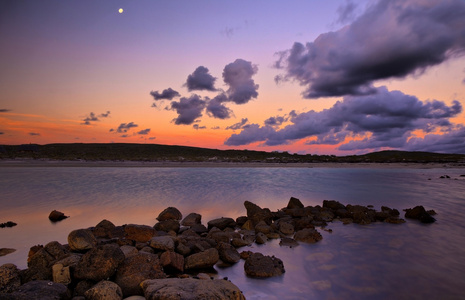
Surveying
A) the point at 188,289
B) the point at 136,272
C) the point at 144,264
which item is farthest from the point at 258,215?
the point at 188,289

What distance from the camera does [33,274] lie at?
227 inches

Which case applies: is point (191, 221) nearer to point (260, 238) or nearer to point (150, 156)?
point (260, 238)

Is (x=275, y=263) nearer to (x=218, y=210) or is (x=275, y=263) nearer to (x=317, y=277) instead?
(x=317, y=277)

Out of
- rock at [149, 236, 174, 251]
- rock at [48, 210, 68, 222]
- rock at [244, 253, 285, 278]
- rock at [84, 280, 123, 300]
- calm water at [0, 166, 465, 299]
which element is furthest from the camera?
rock at [48, 210, 68, 222]

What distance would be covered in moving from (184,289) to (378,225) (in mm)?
10430

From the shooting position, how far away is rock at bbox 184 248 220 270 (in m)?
7.07

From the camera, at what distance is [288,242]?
9.23m

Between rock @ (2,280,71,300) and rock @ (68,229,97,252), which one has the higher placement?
rock @ (68,229,97,252)

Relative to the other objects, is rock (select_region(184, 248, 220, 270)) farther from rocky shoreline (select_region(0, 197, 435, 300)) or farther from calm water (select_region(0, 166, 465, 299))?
calm water (select_region(0, 166, 465, 299))

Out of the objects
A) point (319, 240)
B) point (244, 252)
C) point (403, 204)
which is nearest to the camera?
point (244, 252)

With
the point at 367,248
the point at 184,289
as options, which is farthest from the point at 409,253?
the point at 184,289

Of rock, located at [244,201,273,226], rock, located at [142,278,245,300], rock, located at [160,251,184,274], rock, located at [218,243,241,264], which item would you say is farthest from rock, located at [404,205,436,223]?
rock, located at [160,251,184,274]

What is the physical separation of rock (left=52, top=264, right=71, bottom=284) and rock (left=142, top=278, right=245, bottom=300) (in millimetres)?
1739

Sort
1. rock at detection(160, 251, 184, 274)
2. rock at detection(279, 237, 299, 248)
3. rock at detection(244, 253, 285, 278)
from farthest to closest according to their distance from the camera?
rock at detection(279, 237, 299, 248)
rock at detection(244, 253, 285, 278)
rock at detection(160, 251, 184, 274)
